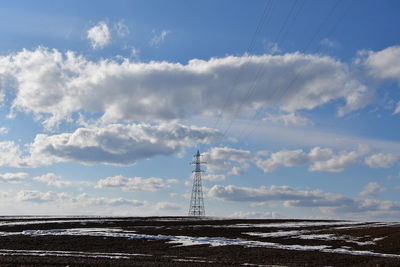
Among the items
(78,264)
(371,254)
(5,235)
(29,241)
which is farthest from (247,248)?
(5,235)

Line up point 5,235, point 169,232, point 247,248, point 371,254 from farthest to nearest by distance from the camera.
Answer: point 169,232
point 5,235
point 247,248
point 371,254

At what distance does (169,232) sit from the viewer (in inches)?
2429

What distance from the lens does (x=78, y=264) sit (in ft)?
106

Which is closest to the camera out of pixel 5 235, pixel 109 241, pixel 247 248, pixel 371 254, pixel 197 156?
pixel 371 254

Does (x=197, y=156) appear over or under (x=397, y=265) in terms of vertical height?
over

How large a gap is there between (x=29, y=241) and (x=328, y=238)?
35515 millimetres

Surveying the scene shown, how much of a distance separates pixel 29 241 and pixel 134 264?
81.3ft

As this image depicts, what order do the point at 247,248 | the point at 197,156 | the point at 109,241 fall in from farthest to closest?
1. the point at 197,156
2. the point at 109,241
3. the point at 247,248

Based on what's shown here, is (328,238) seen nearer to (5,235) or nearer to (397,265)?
(397,265)

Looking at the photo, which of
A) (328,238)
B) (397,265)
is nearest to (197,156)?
(328,238)

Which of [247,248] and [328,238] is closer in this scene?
[247,248]

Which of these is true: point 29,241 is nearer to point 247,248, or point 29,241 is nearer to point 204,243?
point 204,243

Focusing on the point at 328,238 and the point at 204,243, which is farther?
the point at 328,238

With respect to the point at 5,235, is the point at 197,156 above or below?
above
